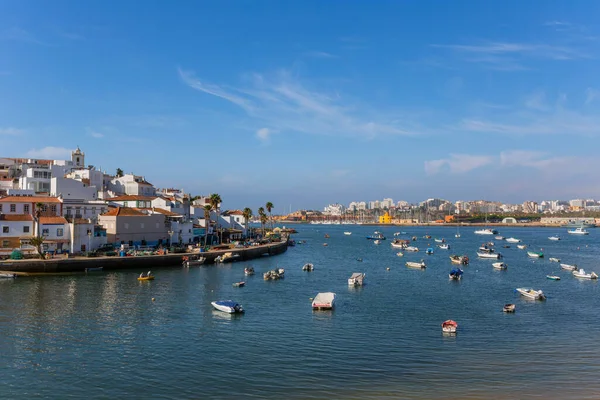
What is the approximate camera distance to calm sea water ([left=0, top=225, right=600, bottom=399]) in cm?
2283

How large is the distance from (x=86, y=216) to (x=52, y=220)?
35.5ft

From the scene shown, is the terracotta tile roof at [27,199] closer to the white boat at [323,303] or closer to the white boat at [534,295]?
the white boat at [323,303]

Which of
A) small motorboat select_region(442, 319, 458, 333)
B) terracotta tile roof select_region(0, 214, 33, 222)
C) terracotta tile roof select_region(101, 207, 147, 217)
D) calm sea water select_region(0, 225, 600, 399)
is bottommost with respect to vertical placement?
calm sea water select_region(0, 225, 600, 399)

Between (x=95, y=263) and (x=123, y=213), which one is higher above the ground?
(x=123, y=213)

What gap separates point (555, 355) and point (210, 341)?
20.1 metres

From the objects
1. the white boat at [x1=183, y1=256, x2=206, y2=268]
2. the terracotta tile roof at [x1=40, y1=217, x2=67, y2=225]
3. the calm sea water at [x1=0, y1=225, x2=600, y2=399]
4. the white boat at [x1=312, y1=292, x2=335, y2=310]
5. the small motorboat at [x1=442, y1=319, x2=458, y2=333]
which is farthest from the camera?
the white boat at [x1=183, y1=256, x2=206, y2=268]

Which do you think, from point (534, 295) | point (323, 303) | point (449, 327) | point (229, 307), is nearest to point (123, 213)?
point (229, 307)

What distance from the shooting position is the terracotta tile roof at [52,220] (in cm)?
6344

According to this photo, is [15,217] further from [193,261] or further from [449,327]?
[449,327]

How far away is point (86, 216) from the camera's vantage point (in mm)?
75250

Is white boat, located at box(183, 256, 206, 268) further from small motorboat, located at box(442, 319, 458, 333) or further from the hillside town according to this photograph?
small motorboat, located at box(442, 319, 458, 333)

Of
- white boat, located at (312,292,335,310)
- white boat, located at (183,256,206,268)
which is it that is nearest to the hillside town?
white boat, located at (183,256,206,268)

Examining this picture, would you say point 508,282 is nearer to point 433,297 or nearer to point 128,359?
point 433,297

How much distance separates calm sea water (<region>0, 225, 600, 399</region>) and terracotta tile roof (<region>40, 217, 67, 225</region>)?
12.6m
